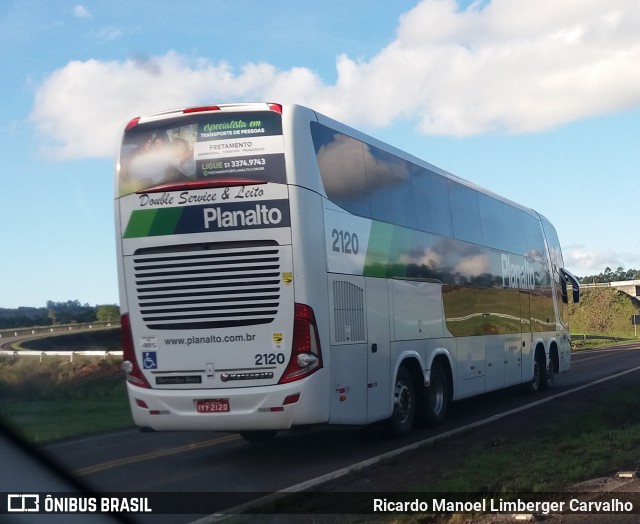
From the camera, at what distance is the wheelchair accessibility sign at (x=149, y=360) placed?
10312 millimetres

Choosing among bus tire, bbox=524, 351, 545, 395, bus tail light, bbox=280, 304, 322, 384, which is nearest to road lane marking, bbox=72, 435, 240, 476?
bus tail light, bbox=280, 304, 322, 384

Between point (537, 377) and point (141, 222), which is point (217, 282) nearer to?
point (141, 222)

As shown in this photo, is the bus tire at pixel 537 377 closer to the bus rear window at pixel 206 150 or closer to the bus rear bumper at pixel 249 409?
the bus rear bumper at pixel 249 409

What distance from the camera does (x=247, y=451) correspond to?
1190 centimetres

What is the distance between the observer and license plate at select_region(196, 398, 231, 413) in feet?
32.5

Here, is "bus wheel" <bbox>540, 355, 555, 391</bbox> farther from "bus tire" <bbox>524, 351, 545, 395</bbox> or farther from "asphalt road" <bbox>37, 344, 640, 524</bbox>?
"asphalt road" <bbox>37, 344, 640, 524</bbox>

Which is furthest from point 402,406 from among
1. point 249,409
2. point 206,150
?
point 206,150

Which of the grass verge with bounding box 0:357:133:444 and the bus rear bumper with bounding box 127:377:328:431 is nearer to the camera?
the bus rear bumper with bounding box 127:377:328:431

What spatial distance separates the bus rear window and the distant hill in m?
82.9

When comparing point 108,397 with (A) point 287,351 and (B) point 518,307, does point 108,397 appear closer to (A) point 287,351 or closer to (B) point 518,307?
(B) point 518,307

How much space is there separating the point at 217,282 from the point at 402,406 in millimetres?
4093

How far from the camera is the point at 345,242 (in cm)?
1110

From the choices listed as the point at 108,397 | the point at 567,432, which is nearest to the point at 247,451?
the point at 567,432

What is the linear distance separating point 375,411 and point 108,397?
11.6 meters
